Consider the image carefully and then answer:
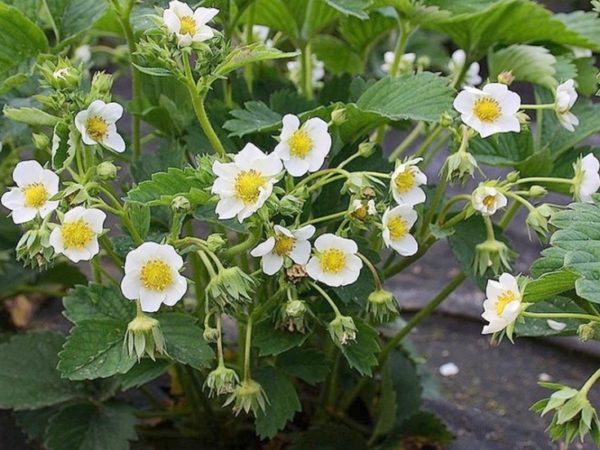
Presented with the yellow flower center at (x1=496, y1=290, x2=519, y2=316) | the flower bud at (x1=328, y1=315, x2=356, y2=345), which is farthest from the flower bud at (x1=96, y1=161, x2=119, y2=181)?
the yellow flower center at (x1=496, y1=290, x2=519, y2=316)

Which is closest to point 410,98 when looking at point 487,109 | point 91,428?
point 487,109

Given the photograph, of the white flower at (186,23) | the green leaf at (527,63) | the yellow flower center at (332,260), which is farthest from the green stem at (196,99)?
the green leaf at (527,63)

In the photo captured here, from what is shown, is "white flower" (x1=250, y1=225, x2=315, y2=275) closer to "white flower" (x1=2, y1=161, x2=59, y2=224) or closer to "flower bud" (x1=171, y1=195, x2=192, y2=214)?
"flower bud" (x1=171, y1=195, x2=192, y2=214)

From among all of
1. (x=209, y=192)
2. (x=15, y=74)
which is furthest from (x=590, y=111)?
(x=15, y=74)

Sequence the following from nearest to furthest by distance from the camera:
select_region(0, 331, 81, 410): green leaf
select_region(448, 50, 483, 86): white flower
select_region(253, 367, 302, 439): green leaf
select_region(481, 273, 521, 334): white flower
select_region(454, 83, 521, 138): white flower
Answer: select_region(481, 273, 521, 334): white flower < select_region(454, 83, 521, 138): white flower < select_region(253, 367, 302, 439): green leaf < select_region(0, 331, 81, 410): green leaf < select_region(448, 50, 483, 86): white flower

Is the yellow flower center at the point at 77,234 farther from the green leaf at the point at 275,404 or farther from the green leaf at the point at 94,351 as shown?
the green leaf at the point at 275,404

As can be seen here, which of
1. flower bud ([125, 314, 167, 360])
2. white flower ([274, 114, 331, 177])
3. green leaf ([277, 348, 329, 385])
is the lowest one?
green leaf ([277, 348, 329, 385])
